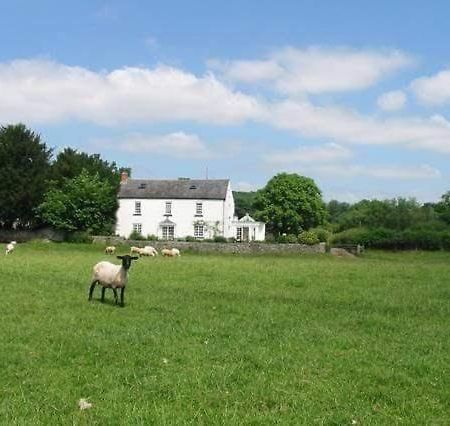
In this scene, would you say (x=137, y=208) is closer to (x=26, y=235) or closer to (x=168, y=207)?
(x=168, y=207)

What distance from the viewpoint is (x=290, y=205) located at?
3871 inches

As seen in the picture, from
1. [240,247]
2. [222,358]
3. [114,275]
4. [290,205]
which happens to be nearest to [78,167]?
[240,247]

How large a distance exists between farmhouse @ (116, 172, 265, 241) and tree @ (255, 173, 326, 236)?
17.5 metres

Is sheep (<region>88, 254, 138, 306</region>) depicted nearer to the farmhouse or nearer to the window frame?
the farmhouse

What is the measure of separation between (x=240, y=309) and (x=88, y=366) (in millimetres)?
7899

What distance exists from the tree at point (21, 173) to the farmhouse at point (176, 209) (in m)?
11.6

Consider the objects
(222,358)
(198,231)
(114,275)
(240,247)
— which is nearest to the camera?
(222,358)

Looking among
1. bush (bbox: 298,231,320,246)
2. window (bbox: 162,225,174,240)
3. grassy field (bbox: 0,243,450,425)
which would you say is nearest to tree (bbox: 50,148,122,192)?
window (bbox: 162,225,174,240)

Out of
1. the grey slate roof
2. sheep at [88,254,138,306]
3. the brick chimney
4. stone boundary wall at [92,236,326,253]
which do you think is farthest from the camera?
the brick chimney

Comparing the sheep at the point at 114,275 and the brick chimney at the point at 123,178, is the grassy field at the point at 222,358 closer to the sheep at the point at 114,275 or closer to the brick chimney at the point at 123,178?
the sheep at the point at 114,275

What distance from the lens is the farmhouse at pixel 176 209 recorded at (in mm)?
80438

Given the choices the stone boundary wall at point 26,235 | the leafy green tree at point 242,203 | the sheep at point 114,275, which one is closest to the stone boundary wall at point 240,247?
the stone boundary wall at point 26,235

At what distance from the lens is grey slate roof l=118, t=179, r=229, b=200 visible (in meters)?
80.9

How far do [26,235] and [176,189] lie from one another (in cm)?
2045
